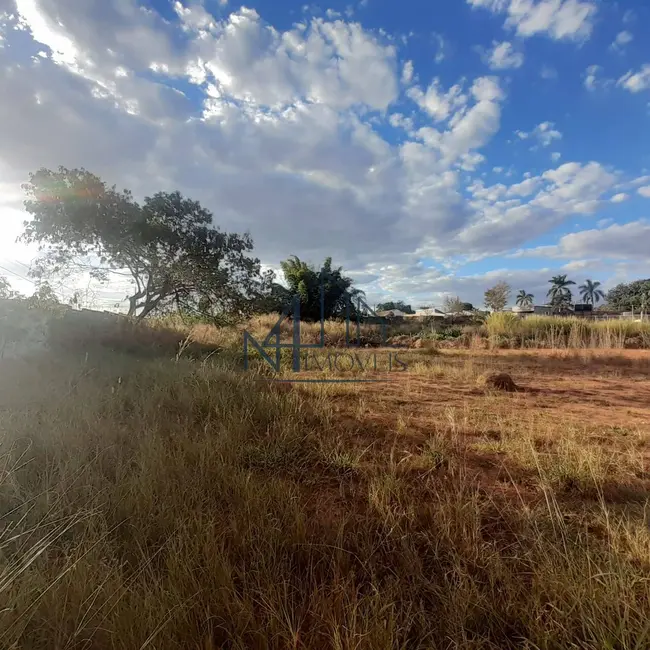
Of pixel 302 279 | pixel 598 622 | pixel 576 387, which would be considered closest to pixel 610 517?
pixel 598 622

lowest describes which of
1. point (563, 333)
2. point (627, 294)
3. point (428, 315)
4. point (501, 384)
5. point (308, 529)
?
point (308, 529)

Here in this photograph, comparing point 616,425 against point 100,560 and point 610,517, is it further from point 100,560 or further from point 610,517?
point 100,560

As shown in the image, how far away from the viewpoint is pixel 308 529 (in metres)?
1.73

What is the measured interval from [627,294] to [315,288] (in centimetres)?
A: 5098

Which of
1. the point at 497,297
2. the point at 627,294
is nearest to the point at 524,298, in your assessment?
the point at 627,294

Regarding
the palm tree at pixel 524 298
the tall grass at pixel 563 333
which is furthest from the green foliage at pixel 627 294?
the tall grass at pixel 563 333

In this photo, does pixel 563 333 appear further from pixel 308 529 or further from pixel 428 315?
pixel 308 529

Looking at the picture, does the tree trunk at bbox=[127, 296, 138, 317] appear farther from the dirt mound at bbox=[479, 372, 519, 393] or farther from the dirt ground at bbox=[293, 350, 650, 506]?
the dirt mound at bbox=[479, 372, 519, 393]

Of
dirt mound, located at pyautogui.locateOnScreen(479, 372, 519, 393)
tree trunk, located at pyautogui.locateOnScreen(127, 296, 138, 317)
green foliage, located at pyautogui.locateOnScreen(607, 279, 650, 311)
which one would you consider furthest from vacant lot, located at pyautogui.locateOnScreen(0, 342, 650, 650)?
green foliage, located at pyautogui.locateOnScreen(607, 279, 650, 311)

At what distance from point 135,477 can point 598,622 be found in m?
2.25

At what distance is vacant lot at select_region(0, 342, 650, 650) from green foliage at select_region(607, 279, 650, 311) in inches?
2044

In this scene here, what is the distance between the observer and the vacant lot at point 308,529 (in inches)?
46.3

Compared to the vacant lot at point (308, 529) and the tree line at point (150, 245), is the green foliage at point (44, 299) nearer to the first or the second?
the tree line at point (150, 245)

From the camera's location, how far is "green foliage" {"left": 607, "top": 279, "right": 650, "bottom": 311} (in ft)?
139
